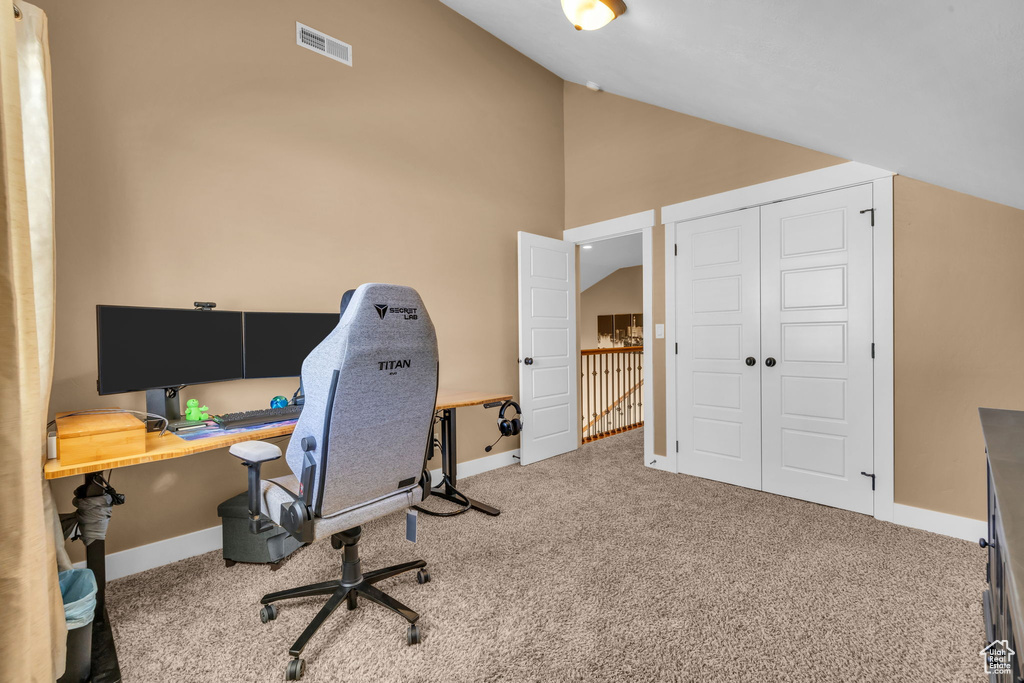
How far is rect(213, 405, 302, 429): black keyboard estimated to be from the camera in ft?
6.52

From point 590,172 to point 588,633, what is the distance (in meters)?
3.82

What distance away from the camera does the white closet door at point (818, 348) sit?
284cm

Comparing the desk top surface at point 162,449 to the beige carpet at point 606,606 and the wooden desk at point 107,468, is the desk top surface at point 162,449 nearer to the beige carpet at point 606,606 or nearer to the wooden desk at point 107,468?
the wooden desk at point 107,468

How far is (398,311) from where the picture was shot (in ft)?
5.08

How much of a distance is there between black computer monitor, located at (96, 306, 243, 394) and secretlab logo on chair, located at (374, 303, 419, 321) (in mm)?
1189

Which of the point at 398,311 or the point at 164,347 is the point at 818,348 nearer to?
the point at 398,311

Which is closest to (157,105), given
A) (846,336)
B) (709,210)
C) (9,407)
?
(9,407)

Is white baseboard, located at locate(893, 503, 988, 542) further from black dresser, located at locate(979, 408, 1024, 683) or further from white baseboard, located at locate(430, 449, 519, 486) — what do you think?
white baseboard, located at locate(430, 449, 519, 486)

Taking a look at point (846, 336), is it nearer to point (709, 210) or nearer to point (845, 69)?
point (709, 210)

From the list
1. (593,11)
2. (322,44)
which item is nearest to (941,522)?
(593,11)

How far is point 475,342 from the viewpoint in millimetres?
3797

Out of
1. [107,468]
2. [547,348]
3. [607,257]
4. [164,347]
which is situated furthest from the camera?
[607,257]

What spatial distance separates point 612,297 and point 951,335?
6256 millimetres

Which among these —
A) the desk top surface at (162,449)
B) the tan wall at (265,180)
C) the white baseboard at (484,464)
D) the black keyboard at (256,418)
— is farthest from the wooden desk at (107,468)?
the white baseboard at (484,464)
